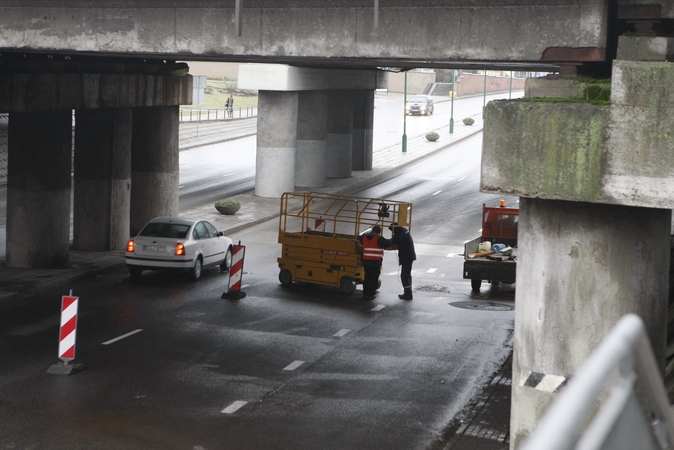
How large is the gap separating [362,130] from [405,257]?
99.6 feet

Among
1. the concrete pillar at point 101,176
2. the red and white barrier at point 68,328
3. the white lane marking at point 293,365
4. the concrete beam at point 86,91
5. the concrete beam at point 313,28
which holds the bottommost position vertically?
the white lane marking at point 293,365

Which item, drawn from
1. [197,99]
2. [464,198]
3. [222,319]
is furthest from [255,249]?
[464,198]

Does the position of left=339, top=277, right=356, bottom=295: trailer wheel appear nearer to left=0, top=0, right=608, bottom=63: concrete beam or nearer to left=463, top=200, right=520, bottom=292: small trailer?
left=463, top=200, right=520, bottom=292: small trailer

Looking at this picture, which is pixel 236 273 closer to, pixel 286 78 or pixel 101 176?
pixel 101 176

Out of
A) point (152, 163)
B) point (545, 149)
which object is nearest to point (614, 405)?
point (545, 149)

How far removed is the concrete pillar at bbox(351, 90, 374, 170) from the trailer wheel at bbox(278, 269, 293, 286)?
2870 cm

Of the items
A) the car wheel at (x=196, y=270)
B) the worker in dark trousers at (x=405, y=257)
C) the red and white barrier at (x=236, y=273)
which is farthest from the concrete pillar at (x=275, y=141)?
the red and white barrier at (x=236, y=273)

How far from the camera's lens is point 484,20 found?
1205 centimetres

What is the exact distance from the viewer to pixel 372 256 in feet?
71.6

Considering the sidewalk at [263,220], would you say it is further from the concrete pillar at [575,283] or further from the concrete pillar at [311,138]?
the concrete pillar at [575,283]

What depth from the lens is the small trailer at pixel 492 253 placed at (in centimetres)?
2239

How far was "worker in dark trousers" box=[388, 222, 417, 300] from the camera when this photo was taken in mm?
21781

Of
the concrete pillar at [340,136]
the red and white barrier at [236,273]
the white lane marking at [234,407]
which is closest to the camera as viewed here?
the white lane marking at [234,407]

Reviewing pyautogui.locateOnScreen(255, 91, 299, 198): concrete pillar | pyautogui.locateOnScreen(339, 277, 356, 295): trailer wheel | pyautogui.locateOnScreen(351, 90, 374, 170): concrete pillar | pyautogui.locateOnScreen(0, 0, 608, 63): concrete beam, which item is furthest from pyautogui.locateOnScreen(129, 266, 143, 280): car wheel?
pyautogui.locateOnScreen(351, 90, 374, 170): concrete pillar
